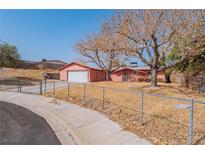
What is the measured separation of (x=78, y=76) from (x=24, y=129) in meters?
24.1

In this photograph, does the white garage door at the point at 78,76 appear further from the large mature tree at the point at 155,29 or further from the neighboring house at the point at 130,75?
the large mature tree at the point at 155,29

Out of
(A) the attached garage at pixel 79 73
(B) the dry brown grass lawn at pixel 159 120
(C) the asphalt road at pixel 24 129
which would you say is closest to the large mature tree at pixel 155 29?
(B) the dry brown grass lawn at pixel 159 120

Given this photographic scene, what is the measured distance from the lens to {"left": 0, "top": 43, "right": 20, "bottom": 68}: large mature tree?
31047mm

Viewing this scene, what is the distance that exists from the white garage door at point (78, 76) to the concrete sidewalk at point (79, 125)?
1861cm

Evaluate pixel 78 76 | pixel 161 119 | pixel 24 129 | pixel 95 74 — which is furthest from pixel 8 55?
pixel 161 119

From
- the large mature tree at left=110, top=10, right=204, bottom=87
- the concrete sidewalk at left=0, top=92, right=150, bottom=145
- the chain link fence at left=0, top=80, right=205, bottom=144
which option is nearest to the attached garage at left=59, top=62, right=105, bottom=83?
the large mature tree at left=110, top=10, right=204, bottom=87

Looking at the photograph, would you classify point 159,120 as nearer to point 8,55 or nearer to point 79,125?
point 79,125

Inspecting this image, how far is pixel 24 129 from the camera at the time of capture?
7297 mm

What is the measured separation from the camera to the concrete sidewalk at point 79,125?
624 centimetres

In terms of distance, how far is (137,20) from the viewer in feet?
52.7

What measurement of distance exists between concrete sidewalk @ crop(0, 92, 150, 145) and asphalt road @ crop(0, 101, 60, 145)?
0.28 m

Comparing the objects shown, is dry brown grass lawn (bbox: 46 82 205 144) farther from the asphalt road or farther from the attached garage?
the attached garage
